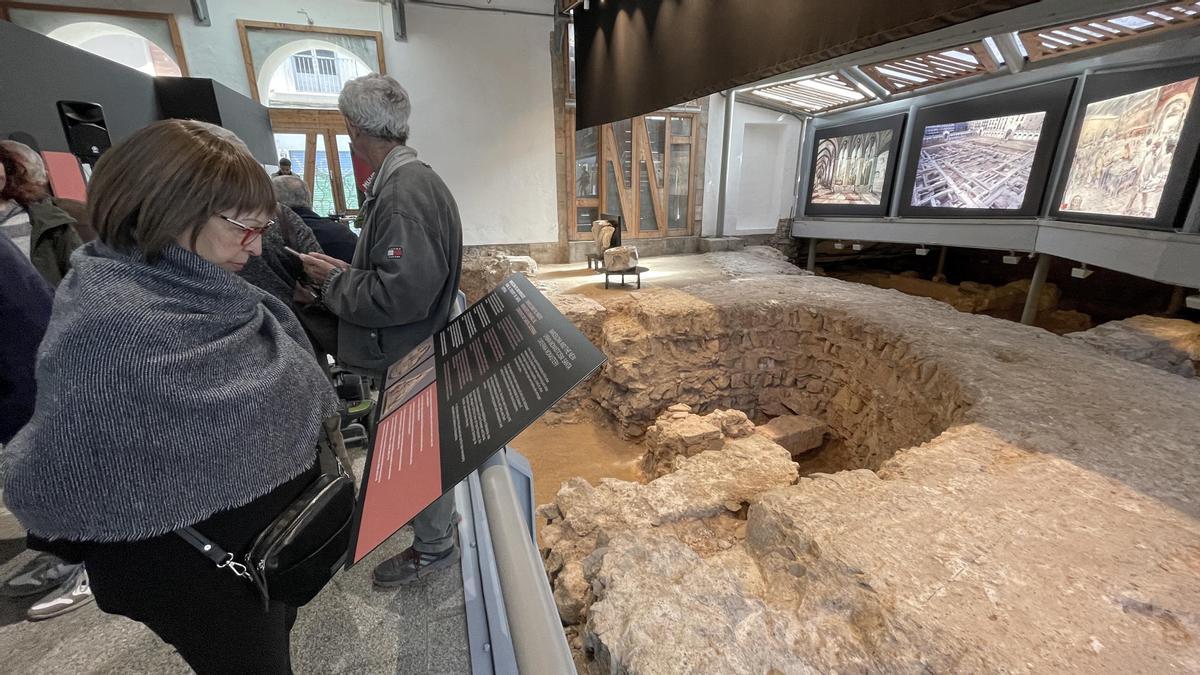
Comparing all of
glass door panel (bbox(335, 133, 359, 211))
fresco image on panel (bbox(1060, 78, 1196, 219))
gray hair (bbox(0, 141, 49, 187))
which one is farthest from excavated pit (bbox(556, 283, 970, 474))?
glass door panel (bbox(335, 133, 359, 211))

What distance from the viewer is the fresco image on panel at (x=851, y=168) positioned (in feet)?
28.2

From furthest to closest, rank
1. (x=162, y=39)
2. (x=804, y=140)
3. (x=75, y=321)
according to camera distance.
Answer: (x=804, y=140) → (x=162, y=39) → (x=75, y=321)

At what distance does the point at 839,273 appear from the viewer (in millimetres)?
12352

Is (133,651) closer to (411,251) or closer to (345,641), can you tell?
(345,641)

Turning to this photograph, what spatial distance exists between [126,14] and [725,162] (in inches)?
456

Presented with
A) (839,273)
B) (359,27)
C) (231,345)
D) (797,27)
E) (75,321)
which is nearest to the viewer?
(75,321)

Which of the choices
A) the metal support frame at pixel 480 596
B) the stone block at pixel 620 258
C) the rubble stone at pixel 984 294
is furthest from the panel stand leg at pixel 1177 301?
the metal support frame at pixel 480 596

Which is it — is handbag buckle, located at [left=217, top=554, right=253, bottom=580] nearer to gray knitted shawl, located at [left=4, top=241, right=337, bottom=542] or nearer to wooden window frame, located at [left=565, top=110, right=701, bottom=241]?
gray knitted shawl, located at [left=4, top=241, right=337, bottom=542]

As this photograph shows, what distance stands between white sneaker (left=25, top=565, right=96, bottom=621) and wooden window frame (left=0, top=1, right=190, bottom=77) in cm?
917

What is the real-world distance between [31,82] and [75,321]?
5251mm

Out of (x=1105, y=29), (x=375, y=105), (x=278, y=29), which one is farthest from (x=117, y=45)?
(x=1105, y=29)

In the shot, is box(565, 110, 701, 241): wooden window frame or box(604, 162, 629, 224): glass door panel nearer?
box(565, 110, 701, 241): wooden window frame

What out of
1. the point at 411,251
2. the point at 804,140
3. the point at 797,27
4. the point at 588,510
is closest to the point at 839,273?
the point at 804,140

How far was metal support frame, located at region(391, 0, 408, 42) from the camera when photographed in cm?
819
